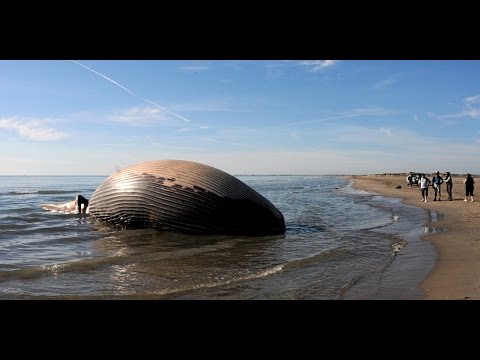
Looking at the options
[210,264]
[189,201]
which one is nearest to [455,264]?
[210,264]

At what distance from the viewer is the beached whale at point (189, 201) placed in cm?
841

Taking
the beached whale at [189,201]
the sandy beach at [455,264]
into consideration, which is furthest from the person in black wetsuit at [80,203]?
the sandy beach at [455,264]

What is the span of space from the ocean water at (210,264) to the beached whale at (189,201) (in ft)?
0.89

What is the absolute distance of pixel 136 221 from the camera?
903cm

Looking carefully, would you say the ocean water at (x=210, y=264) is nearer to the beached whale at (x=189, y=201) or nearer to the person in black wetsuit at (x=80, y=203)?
the beached whale at (x=189, y=201)

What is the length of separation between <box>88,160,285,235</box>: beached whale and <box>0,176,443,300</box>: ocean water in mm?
272

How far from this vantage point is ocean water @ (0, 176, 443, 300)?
15.9ft

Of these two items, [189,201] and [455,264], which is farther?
[189,201]

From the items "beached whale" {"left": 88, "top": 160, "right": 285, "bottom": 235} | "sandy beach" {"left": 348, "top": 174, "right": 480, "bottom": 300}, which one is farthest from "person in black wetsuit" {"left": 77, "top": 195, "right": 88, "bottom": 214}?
"sandy beach" {"left": 348, "top": 174, "right": 480, "bottom": 300}

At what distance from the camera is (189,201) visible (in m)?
8.37

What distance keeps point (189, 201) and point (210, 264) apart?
2.33 m

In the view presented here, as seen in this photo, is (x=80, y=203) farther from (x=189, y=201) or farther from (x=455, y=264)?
(x=455, y=264)

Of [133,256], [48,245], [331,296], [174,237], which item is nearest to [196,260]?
[133,256]

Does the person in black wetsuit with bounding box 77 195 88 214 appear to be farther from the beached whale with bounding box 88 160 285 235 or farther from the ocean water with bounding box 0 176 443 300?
the beached whale with bounding box 88 160 285 235
